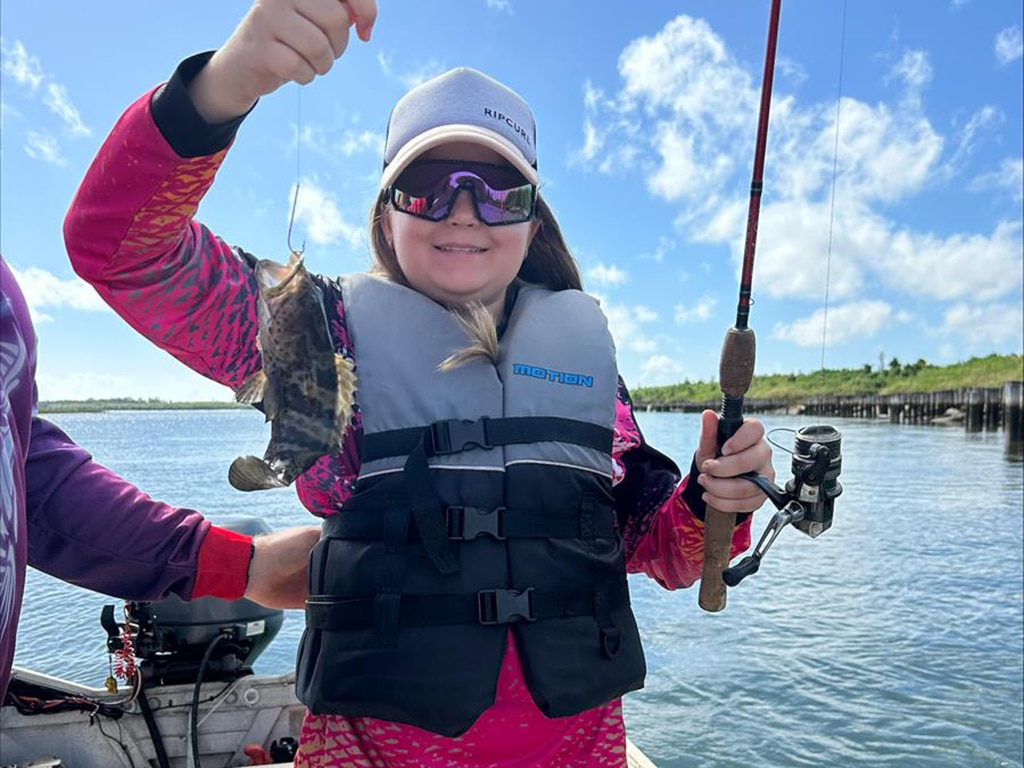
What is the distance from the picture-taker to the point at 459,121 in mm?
2080

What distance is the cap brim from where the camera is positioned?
79.5 inches

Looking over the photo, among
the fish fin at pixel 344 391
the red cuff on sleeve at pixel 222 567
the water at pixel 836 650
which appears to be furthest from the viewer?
the water at pixel 836 650

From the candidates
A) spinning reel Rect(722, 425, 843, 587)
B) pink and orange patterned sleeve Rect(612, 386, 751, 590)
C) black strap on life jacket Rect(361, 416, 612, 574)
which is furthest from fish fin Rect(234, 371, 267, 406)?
spinning reel Rect(722, 425, 843, 587)

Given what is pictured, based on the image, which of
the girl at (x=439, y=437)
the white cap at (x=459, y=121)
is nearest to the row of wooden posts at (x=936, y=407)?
the girl at (x=439, y=437)

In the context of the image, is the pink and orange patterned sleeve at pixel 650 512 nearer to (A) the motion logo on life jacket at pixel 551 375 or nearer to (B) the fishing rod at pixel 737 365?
(B) the fishing rod at pixel 737 365

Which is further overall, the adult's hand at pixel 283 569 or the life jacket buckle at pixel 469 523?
the adult's hand at pixel 283 569

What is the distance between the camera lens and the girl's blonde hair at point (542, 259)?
7.75 ft

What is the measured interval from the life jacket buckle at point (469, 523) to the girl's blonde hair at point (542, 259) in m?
0.73

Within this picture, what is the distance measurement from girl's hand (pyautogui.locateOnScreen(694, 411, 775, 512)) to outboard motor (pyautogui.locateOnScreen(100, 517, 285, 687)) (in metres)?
2.94

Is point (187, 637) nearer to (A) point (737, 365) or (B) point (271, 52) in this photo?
(A) point (737, 365)

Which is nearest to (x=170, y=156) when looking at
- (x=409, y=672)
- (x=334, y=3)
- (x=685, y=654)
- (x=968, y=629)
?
(x=334, y=3)

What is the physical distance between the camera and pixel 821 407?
70875 mm

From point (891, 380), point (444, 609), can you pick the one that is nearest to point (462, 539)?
point (444, 609)

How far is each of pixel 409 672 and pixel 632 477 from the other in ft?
3.33
